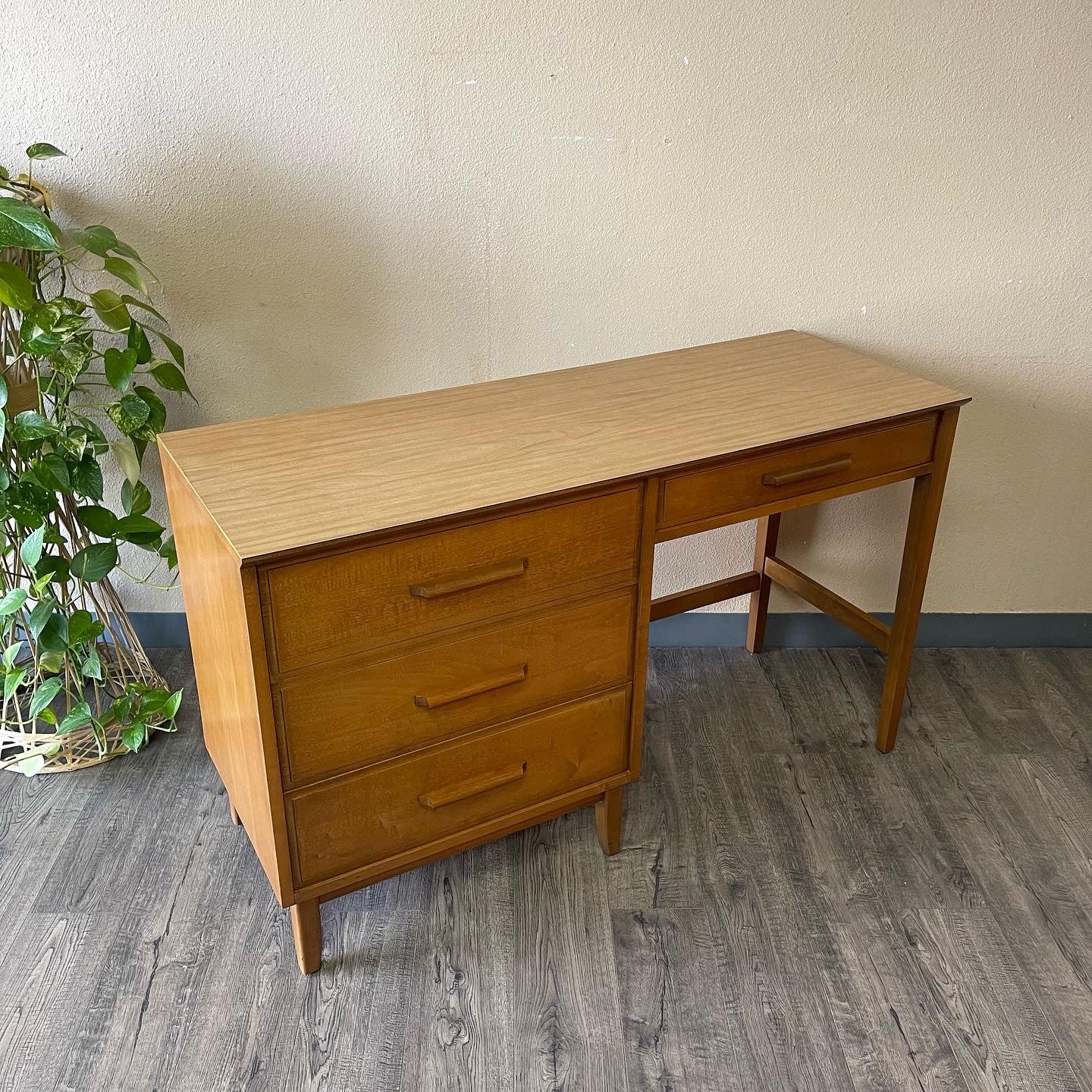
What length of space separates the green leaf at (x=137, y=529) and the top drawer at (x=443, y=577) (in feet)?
2.34

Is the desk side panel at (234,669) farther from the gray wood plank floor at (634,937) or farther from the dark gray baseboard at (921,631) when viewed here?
the dark gray baseboard at (921,631)

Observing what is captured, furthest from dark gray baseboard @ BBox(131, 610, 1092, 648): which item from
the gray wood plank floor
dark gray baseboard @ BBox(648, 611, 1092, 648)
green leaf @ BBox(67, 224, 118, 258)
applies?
green leaf @ BBox(67, 224, 118, 258)

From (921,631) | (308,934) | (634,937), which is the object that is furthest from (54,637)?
(921,631)

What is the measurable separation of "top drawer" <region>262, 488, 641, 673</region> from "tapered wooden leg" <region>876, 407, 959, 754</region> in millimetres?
662

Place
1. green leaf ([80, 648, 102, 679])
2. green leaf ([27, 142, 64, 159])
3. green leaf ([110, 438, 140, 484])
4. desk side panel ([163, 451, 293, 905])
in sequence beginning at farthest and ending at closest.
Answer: green leaf ([80, 648, 102, 679]), green leaf ([110, 438, 140, 484]), green leaf ([27, 142, 64, 159]), desk side panel ([163, 451, 293, 905])

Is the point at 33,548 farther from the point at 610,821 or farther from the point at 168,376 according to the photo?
the point at 610,821

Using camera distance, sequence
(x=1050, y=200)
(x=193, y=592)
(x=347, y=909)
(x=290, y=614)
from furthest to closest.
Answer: (x=1050, y=200), (x=347, y=909), (x=193, y=592), (x=290, y=614)

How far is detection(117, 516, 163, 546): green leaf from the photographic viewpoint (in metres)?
2.01

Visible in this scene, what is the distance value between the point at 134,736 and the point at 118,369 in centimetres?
72

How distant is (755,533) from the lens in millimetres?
2516

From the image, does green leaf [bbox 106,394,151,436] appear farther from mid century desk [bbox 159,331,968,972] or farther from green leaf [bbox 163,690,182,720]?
green leaf [bbox 163,690,182,720]

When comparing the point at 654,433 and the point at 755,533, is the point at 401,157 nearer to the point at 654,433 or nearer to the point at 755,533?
the point at 654,433

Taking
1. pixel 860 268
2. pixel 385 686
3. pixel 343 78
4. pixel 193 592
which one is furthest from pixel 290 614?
pixel 860 268

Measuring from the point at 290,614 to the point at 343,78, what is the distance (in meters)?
1.07
